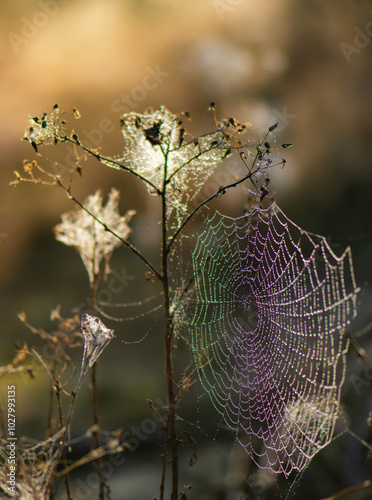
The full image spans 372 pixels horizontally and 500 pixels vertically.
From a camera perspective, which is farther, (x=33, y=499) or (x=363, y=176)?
(x=363, y=176)

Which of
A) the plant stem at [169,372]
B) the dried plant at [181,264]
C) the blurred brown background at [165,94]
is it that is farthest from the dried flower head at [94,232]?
the blurred brown background at [165,94]

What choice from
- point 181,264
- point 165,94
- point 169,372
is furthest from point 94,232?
point 165,94

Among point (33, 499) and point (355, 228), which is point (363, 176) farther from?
point (33, 499)

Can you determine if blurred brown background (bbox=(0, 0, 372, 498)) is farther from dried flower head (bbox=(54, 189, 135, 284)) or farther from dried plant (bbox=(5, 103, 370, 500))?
dried flower head (bbox=(54, 189, 135, 284))

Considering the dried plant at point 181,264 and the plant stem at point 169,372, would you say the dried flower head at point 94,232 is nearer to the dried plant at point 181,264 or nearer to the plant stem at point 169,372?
the dried plant at point 181,264

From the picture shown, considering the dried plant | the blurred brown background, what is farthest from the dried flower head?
the blurred brown background

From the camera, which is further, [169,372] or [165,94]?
[165,94]

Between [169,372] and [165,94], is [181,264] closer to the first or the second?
[169,372]

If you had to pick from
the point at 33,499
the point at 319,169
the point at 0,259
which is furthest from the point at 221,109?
the point at 33,499
